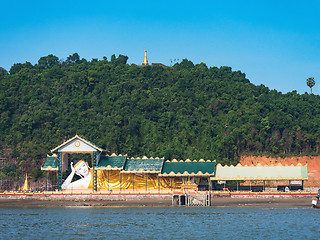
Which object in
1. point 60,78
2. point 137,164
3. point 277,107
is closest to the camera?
point 137,164

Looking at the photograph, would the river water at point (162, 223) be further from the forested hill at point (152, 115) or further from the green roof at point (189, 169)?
the forested hill at point (152, 115)

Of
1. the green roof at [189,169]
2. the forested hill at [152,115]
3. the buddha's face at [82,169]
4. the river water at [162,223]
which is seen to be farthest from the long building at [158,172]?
the forested hill at [152,115]

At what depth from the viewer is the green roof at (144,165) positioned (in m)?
86.3

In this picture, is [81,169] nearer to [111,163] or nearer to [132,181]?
[111,163]

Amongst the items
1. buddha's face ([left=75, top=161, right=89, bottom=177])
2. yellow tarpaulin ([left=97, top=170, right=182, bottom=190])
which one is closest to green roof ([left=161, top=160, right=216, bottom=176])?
yellow tarpaulin ([left=97, top=170, right=182, bottom=190])

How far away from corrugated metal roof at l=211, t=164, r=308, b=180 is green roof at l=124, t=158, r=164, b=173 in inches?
378

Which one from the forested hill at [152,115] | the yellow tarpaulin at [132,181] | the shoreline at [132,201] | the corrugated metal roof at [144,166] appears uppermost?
the forested hill at [152,115]

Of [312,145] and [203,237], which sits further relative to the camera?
[312,145]

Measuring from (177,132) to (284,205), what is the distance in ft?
168

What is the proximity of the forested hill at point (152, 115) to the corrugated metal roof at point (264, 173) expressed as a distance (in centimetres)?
2491

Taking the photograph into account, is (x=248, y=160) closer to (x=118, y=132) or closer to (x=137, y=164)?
(x=118, y=132)

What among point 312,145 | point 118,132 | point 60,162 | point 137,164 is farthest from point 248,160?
point 60,162

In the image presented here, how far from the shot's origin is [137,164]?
8819 cm

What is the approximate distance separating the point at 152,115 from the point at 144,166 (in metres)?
42.3
